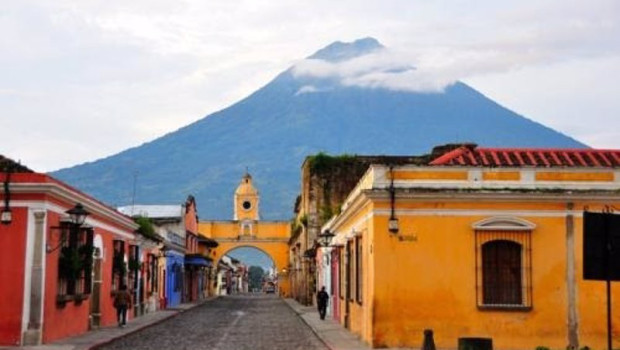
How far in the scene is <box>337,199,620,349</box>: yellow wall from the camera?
2008 centimetres

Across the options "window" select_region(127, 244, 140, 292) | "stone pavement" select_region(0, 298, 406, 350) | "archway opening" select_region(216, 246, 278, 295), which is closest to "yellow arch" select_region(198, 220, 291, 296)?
"archway opening" select_region(216, 246, 278, 295)

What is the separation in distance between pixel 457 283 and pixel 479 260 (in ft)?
2.23

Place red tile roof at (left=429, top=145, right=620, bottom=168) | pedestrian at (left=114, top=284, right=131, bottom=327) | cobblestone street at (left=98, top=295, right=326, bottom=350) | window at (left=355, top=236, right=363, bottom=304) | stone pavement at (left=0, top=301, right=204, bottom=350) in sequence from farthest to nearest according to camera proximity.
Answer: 1. pedestrian at (left=114, top=284, right=131, bottom=327)
2. window at (left=355, top=236, right=363, bottom=304)
3. red tile roof at (left=429, top=145, right=620, bottom=168)
4. cobblestone street at (left=98, top=295, right=326, bottom=350)
5. stone pavement at (left=0, top=301, right=204, bottom=350)

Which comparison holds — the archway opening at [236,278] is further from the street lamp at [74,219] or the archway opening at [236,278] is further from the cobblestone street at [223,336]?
the street lamp at [74,219]

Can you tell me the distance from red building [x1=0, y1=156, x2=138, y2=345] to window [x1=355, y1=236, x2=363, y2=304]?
21.9 ft

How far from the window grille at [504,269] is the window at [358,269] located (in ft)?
13.0

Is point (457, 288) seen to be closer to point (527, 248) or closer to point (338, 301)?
point (527, 248)

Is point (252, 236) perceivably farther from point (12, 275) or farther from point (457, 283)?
point (457, 283)

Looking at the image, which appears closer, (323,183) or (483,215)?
(483,215)

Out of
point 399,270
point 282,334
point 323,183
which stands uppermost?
point 323,183

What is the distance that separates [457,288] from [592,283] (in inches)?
114

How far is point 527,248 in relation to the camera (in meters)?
20.4

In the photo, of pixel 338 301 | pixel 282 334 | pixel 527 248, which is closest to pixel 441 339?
pixel 527 248

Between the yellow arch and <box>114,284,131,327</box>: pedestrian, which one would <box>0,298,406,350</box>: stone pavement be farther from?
the yellow arch
